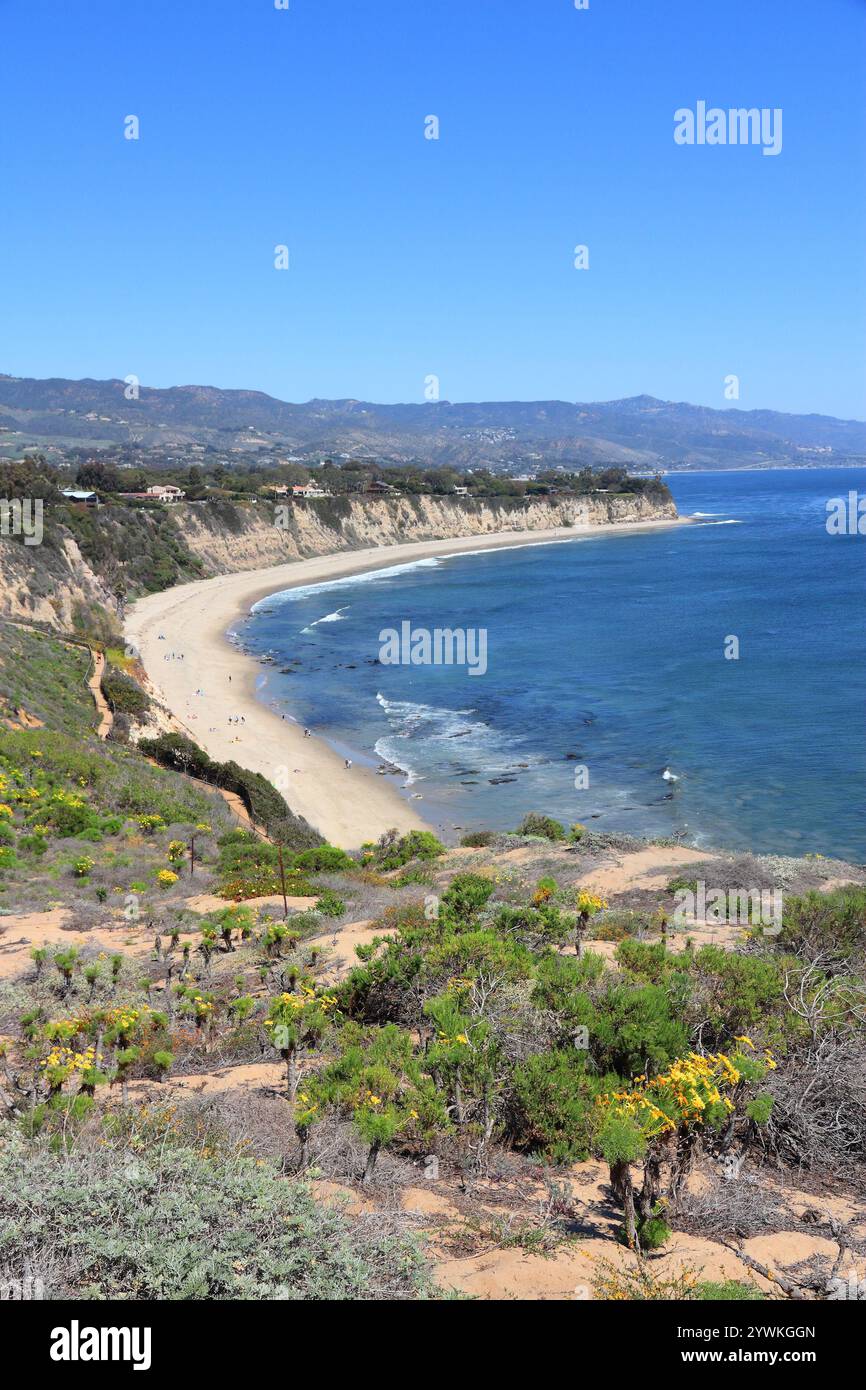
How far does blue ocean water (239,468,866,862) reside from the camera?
103 feet

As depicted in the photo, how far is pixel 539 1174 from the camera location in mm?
7457

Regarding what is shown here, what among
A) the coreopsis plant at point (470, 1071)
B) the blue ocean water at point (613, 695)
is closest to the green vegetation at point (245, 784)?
the blue ocean water at point (613, 695)

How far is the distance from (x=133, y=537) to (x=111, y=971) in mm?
76797

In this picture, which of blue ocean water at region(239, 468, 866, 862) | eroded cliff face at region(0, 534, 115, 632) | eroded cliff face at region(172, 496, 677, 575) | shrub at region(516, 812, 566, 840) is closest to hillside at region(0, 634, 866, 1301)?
shrub at region(516, 812, 566, 840)

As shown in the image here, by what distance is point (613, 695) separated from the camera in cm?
4766

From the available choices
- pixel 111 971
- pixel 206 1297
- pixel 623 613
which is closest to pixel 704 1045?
pixel 206 1297

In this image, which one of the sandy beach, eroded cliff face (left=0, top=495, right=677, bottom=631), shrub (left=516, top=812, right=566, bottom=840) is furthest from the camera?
eroded cliff face (left=0, top=495, right=677, bottom=631)

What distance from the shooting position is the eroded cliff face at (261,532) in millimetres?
54125

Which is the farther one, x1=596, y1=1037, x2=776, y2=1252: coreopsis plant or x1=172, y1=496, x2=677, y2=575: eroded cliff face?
x1=172, y1=496, x2=677, y2=575: eroded cliff face

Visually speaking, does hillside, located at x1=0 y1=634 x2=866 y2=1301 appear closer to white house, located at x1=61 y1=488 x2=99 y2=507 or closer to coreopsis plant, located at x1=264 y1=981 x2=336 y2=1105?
coreopsis plant, located at x1=264 y1=981 x2=336 y2=1105

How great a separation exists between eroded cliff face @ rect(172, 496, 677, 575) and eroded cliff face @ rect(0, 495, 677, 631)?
134 millimetres

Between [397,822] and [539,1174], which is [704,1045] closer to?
[539,1174]

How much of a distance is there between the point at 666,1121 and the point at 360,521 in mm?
112960

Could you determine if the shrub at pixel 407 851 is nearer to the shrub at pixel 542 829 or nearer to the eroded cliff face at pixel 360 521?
the shrub at pixel 542 829
